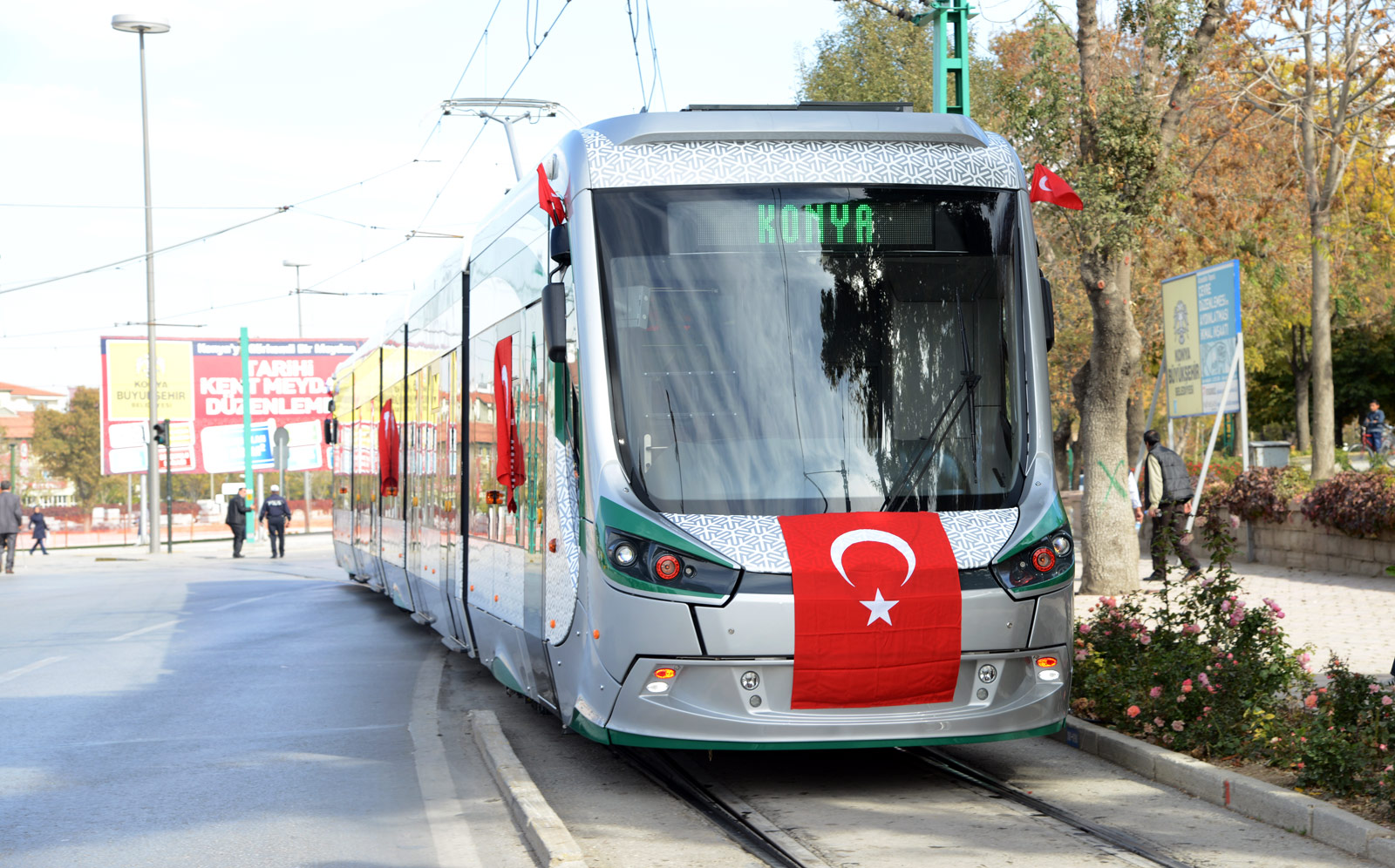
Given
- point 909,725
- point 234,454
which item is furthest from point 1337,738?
point 234,454

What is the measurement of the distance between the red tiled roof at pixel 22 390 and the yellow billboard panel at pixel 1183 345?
157m

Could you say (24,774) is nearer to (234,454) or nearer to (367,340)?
(367,340)

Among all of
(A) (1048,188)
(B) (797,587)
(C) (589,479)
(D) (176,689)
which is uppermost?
(A) (1048,188)

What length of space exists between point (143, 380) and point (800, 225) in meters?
51.7

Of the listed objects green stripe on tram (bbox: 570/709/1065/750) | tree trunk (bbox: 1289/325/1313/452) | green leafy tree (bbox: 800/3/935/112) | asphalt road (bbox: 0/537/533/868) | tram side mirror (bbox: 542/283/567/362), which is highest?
green leafy tree (bbox: 800/3/935/112)

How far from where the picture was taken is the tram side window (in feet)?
30.1

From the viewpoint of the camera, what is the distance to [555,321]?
746 centimetres

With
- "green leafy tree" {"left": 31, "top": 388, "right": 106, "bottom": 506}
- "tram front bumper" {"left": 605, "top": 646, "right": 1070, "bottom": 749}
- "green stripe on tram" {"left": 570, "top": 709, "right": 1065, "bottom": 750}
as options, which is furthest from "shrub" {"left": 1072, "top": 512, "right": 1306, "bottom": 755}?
"green leafy tree" {"left": 31, "top": 388, "right": 106, "bottom": 506}

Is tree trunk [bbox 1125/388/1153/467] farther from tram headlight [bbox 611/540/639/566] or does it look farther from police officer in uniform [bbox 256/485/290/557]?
tram headlight [bbox 611/540/639/566]

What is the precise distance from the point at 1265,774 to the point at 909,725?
1.61m

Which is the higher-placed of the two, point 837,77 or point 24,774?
point 837,77

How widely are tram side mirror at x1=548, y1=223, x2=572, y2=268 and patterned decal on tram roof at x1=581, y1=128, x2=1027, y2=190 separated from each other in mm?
292

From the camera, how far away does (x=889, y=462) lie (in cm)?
728

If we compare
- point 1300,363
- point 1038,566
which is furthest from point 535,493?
point 1300,363
